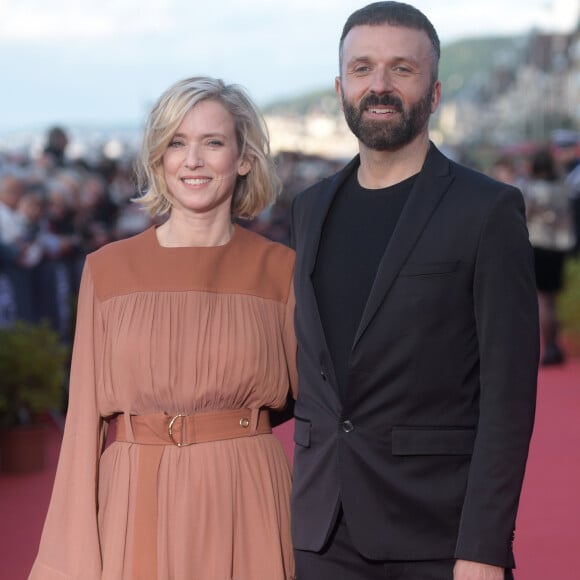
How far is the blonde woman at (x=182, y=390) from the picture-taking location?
3539 millimetres

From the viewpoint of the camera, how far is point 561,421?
9422 millimetres

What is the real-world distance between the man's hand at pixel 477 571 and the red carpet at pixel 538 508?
2.30 m

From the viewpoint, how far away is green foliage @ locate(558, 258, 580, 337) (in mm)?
13039

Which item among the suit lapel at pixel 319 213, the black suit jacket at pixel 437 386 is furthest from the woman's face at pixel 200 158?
the black suit jacket at pixel 437 386

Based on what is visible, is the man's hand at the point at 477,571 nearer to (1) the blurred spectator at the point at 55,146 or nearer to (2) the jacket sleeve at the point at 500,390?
(2) the jacket sleeve at the point at 500,390

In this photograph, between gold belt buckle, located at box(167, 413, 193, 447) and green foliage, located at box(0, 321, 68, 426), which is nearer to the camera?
gold belt buckle, located at box(167, 413, 193, 447)

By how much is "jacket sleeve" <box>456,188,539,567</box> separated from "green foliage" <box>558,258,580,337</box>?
33.4 feet

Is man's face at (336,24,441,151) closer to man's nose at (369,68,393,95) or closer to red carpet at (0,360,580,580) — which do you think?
man's nose at (369,68,393,95)

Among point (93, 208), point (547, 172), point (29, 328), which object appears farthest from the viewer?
point (547, 172)

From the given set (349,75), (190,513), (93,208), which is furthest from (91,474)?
(93,208)

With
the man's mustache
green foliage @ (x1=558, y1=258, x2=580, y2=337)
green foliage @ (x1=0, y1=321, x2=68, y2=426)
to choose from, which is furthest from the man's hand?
green foliage @ (x1=558, y1=258, x2=580, y2=337)

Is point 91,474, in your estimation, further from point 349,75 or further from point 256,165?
point 349,75

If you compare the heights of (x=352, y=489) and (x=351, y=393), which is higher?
(x=351, y=393)

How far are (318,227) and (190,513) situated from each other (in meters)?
0.89
